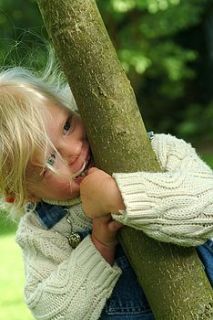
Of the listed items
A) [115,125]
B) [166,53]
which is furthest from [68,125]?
[166,53]

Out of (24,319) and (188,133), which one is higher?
(24,319)

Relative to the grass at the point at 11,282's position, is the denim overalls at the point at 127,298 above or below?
above

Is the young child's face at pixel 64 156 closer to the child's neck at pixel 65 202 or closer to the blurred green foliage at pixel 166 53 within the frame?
the child's neck at pixel 65 202

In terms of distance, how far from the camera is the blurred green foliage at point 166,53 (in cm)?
1216

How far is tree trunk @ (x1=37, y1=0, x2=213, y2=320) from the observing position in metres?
1.77

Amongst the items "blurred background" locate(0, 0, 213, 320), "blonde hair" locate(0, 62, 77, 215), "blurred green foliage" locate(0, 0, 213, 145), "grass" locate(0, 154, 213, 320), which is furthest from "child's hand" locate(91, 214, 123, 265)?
"blurred green foliage" locate(0, 0, 213, 145)

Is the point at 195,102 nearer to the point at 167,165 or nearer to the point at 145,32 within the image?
the point at 145,32

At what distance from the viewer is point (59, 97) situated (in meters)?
2.09

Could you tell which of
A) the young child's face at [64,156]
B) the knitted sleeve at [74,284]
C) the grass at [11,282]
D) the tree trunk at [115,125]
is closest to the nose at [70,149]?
the young child's face at [64,156]

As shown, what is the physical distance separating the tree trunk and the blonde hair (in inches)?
7.5

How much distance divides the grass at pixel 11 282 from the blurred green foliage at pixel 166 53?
4.33m

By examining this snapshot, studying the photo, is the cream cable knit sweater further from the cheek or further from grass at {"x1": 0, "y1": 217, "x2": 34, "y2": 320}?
grass at {"x1": 0, "y1": 217, "x2": 34, "y2": 320}

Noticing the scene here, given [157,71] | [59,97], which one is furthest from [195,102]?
[59,97]

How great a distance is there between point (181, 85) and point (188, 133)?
4.10 ft
